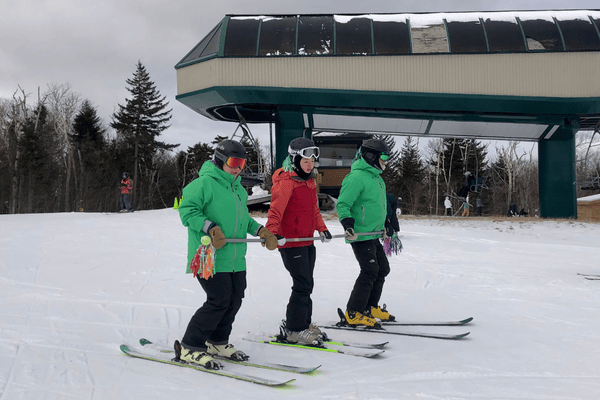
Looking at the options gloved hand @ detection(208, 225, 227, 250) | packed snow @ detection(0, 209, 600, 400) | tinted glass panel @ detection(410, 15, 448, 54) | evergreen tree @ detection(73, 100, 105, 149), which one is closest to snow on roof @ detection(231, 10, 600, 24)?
tinted glass panel @ detection(410, 15, 448, 54)

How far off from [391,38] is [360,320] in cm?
1308

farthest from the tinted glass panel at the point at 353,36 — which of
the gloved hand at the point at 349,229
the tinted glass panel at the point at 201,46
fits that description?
the gloved hand at the point at 349,229

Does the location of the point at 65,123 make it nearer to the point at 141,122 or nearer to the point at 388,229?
the point at 141,122

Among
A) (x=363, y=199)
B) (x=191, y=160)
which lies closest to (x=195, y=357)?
Answer: (x=363, y=199)

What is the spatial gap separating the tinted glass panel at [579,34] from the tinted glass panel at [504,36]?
1.40m

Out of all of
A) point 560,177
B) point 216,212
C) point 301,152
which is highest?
point 560,177

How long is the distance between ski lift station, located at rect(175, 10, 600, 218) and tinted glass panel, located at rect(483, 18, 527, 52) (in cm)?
3

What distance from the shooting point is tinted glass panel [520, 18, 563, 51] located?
615 inches

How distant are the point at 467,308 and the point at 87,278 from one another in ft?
17.7

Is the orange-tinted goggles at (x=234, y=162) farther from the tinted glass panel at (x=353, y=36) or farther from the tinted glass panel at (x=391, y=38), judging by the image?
the tinted glass panel at (x=391, y=38)

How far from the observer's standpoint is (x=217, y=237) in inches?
136

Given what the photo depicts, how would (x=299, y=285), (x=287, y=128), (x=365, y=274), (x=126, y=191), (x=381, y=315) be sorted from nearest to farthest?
(x=299, y=285) → (x=365, y=274) → (x=381, y=315) → (x=287, y=128) → (x=126, y=191)

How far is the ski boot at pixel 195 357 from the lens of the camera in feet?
11.6

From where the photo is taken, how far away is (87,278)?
7.25m
